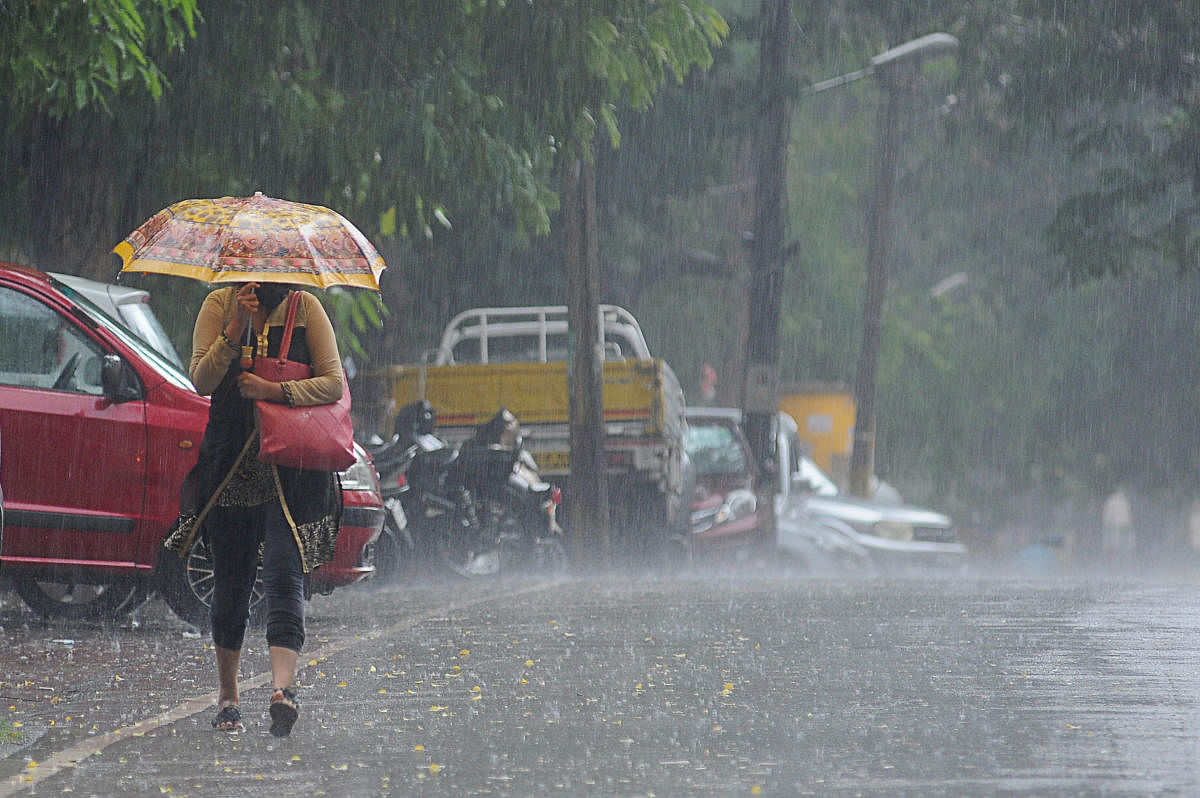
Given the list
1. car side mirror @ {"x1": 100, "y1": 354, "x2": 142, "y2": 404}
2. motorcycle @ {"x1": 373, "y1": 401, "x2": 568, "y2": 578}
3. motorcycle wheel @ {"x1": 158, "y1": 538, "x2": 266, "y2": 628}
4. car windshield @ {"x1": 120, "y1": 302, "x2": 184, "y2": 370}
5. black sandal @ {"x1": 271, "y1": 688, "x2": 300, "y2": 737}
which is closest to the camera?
black sandal @ {"x1": 271, "y1": 688, "x2": 300, "y2": 737}

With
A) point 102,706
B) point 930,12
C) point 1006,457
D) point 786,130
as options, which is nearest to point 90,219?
point 102,706

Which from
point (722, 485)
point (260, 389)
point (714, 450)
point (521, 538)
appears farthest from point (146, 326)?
point (714, 450)

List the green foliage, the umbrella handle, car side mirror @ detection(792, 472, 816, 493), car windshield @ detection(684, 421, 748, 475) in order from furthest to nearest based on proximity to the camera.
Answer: car side mirror @ detection(792, 472, 816, 493)
car windshield @ detection(684, 421, 748, 475)
the green foliage
the umbrella handle

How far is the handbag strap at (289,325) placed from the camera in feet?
25.5

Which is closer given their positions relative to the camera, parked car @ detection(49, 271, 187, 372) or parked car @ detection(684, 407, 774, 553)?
parked car @ detection(49, 271, 187, 372)

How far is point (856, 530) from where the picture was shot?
24.1m

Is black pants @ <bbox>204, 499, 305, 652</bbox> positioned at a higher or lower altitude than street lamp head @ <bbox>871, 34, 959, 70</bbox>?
lower

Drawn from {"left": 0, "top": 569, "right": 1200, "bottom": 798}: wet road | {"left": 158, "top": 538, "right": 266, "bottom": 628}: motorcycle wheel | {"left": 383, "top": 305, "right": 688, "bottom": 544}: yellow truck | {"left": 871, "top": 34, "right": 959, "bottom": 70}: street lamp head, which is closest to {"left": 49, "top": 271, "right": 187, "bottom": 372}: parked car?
{"left": 158, "top": 538, "right": 266, "bottom": 628}: motorcycle wheel

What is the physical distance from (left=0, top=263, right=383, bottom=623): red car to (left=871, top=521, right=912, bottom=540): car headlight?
13419 mm

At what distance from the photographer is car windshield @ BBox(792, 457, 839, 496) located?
81.7 ft

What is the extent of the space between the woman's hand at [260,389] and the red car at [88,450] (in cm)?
388

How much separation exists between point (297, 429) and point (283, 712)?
0.94 meters

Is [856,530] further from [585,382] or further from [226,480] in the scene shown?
[226,480]

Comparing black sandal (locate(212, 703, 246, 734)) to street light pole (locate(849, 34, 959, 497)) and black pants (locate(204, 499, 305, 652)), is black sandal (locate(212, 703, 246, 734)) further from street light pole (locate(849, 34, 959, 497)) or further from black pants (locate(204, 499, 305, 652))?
street light pole (locate(849, 34, 959, 497))
